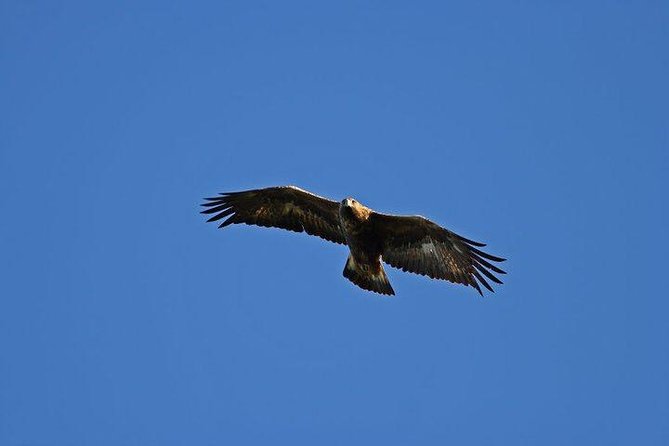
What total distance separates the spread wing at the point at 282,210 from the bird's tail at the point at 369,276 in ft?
2.08

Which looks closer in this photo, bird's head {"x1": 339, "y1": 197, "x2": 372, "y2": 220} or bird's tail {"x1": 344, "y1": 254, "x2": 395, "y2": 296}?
bird's head {"x1": 339, "y1": 197, "x2": 372, "y2": 220}

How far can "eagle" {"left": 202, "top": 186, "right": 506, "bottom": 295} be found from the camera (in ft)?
53.9

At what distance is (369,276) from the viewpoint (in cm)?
1698

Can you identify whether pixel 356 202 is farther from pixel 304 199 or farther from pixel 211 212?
pixel 211 212

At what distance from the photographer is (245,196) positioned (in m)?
17.7

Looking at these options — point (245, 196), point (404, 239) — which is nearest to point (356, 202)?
point (404, 239)

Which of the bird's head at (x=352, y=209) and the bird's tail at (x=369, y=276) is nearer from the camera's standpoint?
the bird's head at (x=352, y=209)

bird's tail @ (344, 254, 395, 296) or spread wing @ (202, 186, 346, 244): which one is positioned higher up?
spread wing @ (202, 186, 346, 244)

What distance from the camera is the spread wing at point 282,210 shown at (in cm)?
1739

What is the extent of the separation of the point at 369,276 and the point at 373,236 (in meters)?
0.64

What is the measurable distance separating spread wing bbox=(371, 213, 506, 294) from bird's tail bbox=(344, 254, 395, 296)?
0.21 metres

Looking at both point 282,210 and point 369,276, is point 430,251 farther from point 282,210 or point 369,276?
point 282,210

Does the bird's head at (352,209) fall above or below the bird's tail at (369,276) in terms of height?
above

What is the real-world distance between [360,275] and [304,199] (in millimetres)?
1477
